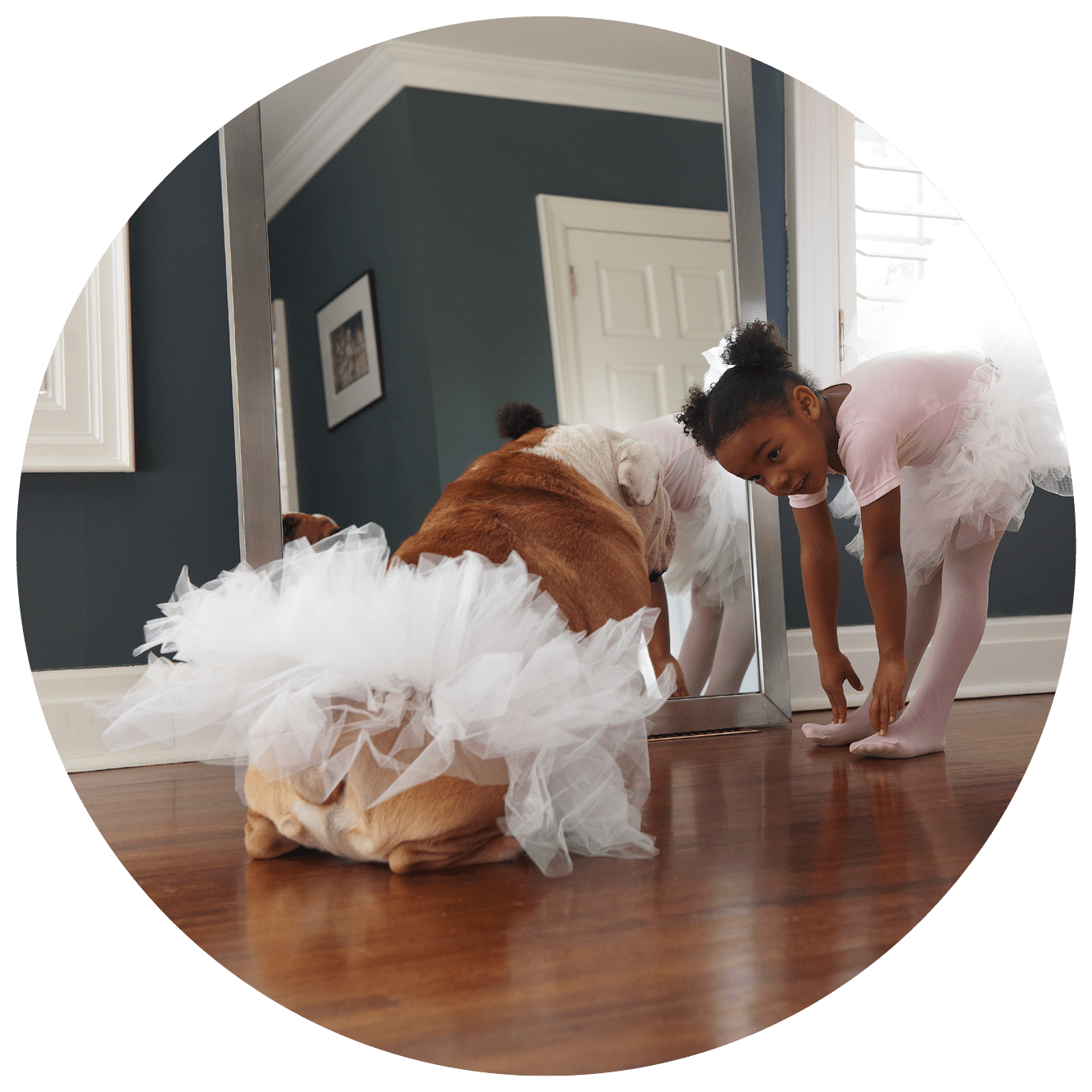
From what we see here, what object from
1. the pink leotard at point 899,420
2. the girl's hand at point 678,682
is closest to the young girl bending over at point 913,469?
the pink leotard at point 899,420

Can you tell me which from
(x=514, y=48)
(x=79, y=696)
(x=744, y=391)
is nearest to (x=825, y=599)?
(x=744, y=391)

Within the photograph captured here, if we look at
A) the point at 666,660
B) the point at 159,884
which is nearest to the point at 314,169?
the point at 666,660

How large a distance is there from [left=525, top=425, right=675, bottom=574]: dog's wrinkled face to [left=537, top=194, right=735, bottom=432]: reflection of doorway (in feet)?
0.16

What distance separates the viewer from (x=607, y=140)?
1.71 meters

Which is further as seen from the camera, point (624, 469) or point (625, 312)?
point (625, 312)

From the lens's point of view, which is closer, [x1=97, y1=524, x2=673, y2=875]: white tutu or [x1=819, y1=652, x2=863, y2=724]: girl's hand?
[x1=97, y1=524, x2=673, y2=875]: white tutu

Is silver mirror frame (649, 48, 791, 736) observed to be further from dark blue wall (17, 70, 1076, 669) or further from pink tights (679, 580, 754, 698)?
dark blue wall (17, 70, 1076, 669)

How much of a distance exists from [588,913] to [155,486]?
1.10 meters

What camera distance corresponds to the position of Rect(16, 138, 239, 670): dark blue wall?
155cm

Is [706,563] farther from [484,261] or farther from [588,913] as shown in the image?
[588,913]

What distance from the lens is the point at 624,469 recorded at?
1.62m

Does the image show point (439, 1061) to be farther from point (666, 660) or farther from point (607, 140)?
point (607, 140)

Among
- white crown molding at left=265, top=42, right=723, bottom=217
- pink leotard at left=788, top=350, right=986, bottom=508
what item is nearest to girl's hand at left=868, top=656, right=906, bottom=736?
pink leotard at left=788, top=350, right=986, bottom=508

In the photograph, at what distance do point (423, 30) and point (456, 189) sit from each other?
0.26 meters
